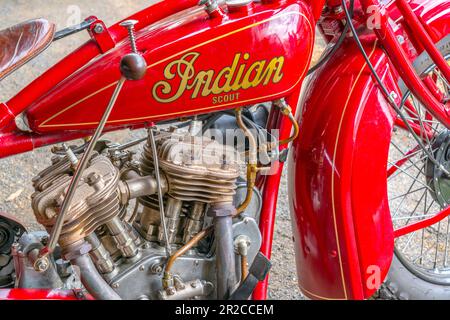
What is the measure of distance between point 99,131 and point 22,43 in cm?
30

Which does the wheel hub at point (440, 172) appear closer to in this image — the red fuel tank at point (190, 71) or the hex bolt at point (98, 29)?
the red fuel tank at point (190, 71)

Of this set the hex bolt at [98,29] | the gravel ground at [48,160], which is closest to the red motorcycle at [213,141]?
the hex bolt at [98,29]

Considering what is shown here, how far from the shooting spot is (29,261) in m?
1.36

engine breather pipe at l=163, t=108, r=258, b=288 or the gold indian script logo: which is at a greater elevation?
the gold indian script logo

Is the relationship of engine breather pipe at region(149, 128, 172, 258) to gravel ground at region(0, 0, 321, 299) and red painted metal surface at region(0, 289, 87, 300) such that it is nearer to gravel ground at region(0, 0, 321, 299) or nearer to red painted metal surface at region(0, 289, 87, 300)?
red painted metal surface at region(0, 289, 87, 300)

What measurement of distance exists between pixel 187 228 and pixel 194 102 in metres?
0.31

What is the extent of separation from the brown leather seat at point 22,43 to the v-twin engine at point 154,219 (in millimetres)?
204

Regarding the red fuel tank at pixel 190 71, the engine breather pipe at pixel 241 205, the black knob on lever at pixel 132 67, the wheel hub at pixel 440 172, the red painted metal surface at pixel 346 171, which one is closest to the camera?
the black knob on lever at pixel 132 67

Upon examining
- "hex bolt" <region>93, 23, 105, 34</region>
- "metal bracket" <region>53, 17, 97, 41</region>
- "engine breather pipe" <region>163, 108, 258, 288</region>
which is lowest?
"engine breather pipe" <region>163, 108, 258, 288</region>

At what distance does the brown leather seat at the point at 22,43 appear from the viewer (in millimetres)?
1192

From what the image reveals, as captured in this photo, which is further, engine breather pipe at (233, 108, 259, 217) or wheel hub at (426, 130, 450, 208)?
wheel hub at (426, 130, 450, 208)

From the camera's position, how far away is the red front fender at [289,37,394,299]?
144cm

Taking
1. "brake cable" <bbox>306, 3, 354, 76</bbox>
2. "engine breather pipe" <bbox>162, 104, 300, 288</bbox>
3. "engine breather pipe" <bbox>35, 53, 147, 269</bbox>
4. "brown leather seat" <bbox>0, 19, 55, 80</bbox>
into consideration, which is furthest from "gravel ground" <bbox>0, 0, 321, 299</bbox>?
"brake cable" <bbox>306, 3, 354, 76</bbox>

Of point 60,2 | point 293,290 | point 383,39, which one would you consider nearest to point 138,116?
point 383,39
